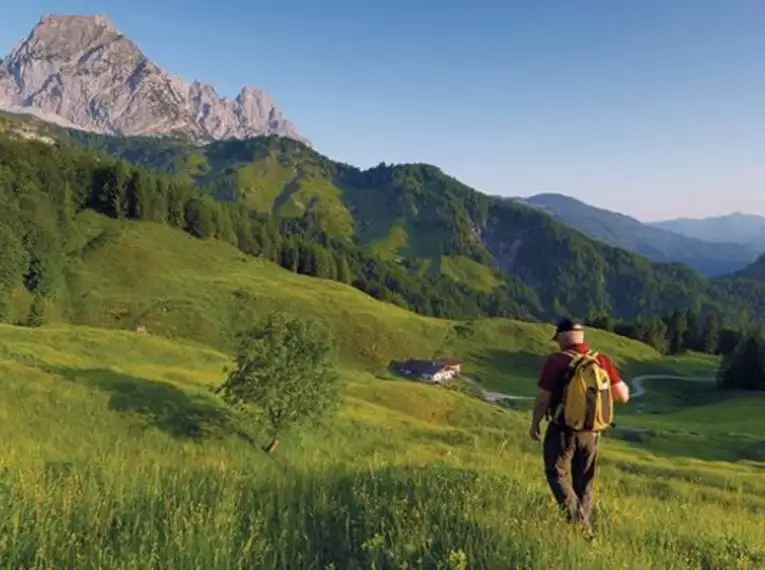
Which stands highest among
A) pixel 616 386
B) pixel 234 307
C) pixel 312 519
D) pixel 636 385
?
pixel 616 386

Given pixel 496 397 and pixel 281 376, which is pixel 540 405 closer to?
pixel 281 376

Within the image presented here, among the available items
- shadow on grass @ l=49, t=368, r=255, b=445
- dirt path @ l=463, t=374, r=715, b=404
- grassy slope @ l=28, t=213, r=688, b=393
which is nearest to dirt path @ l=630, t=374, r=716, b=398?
dirt path @ l=463, t=374, r=715, b=404

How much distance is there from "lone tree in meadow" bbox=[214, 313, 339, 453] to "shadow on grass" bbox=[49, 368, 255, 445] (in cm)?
202

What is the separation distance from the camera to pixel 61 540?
6.36 meters

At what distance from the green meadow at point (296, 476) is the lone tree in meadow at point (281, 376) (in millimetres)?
1644

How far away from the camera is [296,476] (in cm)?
959

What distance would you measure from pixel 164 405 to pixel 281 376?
768cm

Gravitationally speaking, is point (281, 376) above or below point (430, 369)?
above

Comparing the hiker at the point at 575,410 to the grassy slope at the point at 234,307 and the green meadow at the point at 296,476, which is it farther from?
the grassy slope at the point at 234,307

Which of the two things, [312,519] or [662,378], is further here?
[662,378]

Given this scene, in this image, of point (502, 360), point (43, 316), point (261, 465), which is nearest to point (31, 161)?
point (43, 316)

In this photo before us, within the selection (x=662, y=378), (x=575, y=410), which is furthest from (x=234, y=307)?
(x=575, y=410)

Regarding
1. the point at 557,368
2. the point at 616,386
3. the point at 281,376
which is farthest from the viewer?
the point at 281,376

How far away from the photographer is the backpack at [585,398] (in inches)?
401
